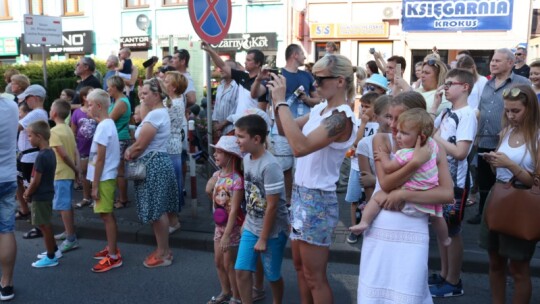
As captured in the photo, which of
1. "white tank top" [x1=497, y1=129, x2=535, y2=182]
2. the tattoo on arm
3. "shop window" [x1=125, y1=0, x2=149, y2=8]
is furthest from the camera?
"shop window" [x1=125, y1=0, x2=149, y2=8]

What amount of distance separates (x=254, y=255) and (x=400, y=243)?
1203mm

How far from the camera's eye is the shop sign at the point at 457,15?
16.8 m

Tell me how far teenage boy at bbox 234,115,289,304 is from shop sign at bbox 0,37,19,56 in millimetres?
23809

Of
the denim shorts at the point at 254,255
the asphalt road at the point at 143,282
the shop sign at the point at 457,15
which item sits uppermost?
the shop sign at the point at 457,15

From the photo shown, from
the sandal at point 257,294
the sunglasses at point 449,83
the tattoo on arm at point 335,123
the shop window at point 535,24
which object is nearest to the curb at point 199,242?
the sandal at point 257,294

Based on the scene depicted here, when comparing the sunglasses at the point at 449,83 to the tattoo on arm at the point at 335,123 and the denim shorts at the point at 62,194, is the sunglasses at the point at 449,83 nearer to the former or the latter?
the tattoo on arm at the point at 335,123

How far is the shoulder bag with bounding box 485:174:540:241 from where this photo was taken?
3.16 m

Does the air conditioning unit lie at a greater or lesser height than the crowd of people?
greater

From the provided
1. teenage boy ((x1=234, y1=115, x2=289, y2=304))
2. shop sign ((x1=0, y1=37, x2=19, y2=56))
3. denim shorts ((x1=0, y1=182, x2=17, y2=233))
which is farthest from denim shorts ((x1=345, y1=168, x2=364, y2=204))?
shop sign ((x1=0, y1=37, x2=19, y2=56))

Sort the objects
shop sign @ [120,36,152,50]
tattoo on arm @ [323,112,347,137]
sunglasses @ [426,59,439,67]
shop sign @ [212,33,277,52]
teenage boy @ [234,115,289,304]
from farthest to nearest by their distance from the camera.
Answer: shop sign @ [120,36,152,50] → shop sign @ [212,33,277,52] → sunglasses @ [426,59,439,67] → teenage boy @ [234,115,289,304] → tattoo on arm @ [323,112,347,137]

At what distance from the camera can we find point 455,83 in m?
3.79

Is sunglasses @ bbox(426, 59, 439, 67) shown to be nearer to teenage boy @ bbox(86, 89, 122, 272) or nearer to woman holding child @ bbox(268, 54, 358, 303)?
woman holding child @ bbox(268, 54, 358, 303)

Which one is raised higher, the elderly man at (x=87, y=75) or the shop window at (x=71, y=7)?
the shop window at (x=71, y=7)

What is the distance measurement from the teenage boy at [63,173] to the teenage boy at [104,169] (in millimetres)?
495
